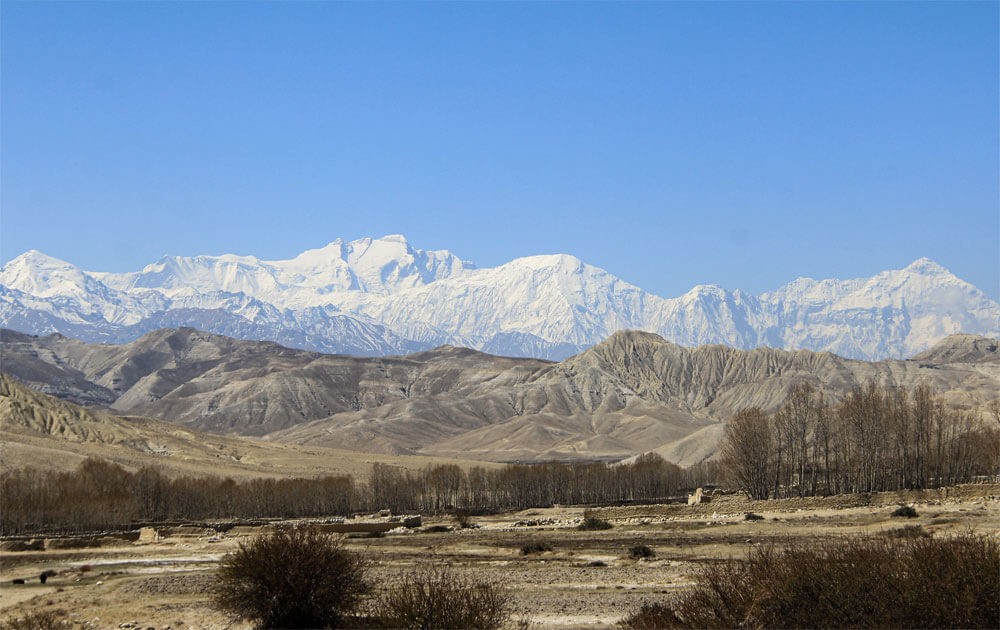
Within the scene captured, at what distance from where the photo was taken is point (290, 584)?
27719mm

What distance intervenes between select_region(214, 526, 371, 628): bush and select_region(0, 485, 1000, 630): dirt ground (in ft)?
13.9

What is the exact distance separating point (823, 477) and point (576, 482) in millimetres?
39072

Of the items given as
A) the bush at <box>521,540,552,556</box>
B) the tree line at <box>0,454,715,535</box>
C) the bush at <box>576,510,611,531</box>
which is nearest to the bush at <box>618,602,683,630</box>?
the bush at <box>521,540,552,556</box>

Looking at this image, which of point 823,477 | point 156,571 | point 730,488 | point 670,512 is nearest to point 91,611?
point 156,571

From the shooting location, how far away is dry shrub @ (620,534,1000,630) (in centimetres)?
2081

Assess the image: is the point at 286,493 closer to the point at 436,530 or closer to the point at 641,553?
the point at 436,530

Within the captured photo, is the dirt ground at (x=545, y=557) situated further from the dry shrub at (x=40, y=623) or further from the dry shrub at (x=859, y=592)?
the dry shrub at (x=859, y=592)

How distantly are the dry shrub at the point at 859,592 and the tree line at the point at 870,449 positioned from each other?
7366 centimetres

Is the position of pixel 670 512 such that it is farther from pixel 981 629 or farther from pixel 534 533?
pixel 981 629

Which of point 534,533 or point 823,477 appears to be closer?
point 534,533

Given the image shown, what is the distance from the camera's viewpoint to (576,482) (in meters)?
148

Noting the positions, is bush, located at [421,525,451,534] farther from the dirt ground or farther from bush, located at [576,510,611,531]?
bush, located at [576,510,611,531]

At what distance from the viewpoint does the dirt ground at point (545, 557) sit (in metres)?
38.8

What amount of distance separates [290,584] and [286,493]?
115114mm
